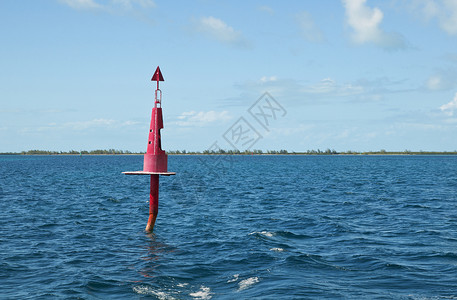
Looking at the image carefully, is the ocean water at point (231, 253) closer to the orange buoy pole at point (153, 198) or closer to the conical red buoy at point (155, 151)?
the orange buoy pole at point (153, 198)

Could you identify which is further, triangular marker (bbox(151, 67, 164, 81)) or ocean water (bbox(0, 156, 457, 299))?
triangular marker (bbox(151, 67, 164, 81))

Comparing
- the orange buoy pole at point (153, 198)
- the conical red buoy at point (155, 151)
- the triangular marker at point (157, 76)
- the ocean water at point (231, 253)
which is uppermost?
the triangular marker at point (157, 76)

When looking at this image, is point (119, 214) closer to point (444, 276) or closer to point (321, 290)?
point (321, 290)

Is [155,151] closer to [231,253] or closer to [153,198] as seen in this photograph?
[153,198]

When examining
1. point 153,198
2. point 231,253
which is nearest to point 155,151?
point 153,198

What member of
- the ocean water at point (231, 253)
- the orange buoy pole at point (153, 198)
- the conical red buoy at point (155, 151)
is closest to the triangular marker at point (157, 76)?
the conical red buoy at point (155, 151)

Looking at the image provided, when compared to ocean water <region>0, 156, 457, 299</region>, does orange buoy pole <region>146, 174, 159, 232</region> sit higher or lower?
higher

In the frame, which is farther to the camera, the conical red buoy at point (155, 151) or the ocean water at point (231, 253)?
the conical red buoy at point (155, 151)

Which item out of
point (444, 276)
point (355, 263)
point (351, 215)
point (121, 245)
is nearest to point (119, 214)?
point (121, 245)

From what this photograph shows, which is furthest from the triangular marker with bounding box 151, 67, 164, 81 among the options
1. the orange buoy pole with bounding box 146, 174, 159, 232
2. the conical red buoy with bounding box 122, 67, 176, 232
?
the orange buoy pole with bounding box 146, 174, 159, 232

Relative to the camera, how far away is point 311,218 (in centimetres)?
2098

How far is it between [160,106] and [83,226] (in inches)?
305

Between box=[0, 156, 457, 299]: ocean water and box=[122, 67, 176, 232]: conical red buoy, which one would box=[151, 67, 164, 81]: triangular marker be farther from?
box=[0, 156, 457, 299]: ocean water

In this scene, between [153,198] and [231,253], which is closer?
[231,253]
